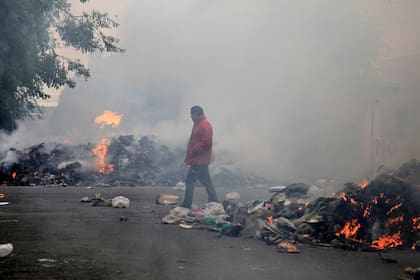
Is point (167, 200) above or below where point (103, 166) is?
below

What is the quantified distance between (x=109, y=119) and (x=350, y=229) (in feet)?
74.8

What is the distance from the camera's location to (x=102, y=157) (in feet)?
69.7

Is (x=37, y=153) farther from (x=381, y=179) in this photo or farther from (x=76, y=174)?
(x=381, y=179)

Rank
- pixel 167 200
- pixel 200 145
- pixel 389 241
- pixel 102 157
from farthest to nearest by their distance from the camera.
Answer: pixel 102 157
pixel 167 200
pixel 200 145
pixel 389 241

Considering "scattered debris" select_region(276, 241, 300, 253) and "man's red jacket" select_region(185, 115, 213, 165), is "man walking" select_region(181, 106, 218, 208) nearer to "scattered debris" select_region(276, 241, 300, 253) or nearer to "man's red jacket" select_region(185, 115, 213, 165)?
"man's red jacket" select_region(185, 115, 213, 165)

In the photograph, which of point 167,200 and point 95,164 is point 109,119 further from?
point 167,200

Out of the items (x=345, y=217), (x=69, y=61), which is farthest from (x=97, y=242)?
(x=69, y=61)

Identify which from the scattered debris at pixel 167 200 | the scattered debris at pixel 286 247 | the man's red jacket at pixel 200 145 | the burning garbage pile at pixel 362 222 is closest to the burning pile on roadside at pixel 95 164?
the scattered debris at pixel 167 200

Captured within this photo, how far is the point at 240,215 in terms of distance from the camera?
855 centimetres

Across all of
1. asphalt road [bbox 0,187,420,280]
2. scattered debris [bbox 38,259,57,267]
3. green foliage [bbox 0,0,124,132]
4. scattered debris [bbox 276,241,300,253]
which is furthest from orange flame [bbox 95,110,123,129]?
scattered debris [bbox 38,259,57,267]

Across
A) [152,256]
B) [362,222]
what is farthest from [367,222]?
[152,256]

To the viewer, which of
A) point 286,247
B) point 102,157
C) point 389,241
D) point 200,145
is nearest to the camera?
point 286,247

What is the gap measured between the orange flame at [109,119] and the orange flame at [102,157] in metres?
6.24

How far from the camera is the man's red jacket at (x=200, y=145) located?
1044cm
